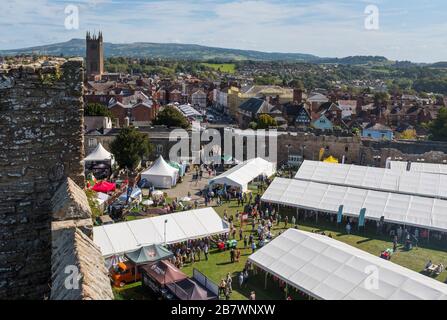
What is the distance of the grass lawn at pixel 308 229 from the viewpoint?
51.1ft

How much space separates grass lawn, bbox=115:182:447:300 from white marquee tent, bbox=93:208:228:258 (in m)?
1.18

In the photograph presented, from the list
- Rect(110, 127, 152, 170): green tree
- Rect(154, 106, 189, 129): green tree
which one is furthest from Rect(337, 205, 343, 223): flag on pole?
Rect(154, 106, 189, 129): green tree

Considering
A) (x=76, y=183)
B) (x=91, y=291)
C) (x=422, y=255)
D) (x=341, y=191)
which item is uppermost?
(x=76, y=183)

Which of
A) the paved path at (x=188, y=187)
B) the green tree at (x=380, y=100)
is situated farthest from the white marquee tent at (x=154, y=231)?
the green tree at (x=380, y=100)

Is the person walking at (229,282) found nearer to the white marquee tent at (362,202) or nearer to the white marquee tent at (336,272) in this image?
the white marquee tent at (336,272)

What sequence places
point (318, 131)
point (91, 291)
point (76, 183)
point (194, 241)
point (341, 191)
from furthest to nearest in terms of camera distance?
point (318, 131) → point (341, 191) → point (194, 241) → point (76, 183) → point (91, 291)

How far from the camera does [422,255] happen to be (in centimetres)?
1936

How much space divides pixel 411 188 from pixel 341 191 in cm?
433

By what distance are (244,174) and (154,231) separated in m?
11.5

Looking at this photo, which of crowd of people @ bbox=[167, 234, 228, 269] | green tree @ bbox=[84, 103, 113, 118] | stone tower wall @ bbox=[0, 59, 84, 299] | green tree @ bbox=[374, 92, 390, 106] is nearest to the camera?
stone tower wall @ bbox=[0, 59, 84, 299]

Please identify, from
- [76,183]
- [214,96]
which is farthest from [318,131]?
[214,96]

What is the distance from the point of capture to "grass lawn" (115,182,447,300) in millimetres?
15562

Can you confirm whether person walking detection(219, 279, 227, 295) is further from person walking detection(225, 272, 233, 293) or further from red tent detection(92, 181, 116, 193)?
red tent detection(92, 181, 116, 193)

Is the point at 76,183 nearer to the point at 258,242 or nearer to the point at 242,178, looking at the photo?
the point at 258,242
